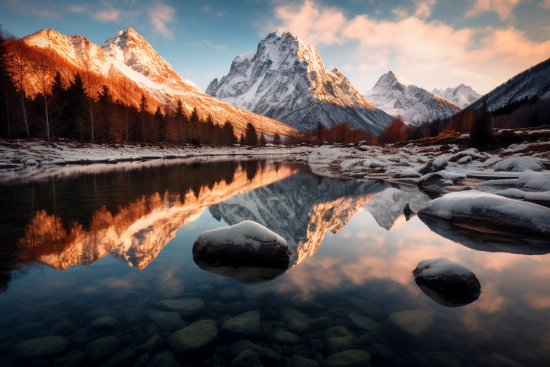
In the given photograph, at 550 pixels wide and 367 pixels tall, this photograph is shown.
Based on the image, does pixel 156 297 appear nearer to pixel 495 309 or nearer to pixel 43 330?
pixel 43 330

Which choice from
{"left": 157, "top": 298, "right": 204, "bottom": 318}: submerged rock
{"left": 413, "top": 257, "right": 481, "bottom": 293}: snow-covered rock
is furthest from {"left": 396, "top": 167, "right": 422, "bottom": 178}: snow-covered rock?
{"left": 157, "top": 298, "right": 204, "bottom": 318}: submerged rock

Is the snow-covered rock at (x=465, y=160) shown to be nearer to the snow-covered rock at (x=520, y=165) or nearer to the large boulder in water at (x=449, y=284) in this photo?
the snow-covered rock at (x=520, y=165)

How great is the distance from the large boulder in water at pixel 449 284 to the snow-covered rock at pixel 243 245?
2.91 m

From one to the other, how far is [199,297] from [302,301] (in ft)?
5.95

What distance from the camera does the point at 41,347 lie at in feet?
10.4

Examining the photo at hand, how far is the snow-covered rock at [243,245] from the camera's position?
5805mm

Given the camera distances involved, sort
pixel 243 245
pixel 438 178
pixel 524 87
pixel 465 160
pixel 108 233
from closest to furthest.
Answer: pixel 243 245, pixel 108 233, pixel 438 178, pixel 465 160, pixel 524 87

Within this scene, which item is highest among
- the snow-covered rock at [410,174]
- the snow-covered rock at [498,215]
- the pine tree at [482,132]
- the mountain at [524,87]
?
the mountain at [524,87]

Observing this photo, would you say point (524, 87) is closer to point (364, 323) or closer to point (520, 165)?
point (520, 165)

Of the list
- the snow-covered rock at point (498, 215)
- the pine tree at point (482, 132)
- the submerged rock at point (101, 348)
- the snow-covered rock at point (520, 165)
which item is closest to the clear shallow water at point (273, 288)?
the submerged rock at point (101, 348)

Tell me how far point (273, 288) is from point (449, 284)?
328 centimetres

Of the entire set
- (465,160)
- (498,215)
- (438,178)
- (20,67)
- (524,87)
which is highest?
(524,87)

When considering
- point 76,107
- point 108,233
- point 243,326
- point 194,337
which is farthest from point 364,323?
point 76,107

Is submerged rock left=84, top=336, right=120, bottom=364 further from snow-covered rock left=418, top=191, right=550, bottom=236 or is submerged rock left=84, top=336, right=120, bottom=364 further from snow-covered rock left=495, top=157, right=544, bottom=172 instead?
snow-covered rock left=495, top=157, right=544, bottom=172
